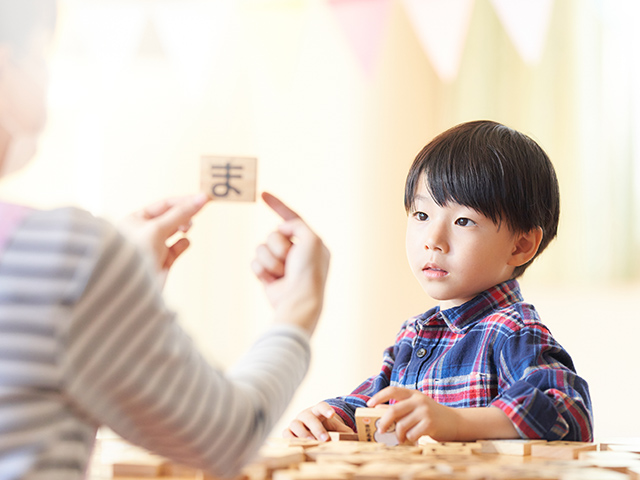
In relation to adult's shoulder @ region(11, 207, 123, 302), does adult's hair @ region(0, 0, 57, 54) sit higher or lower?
higher

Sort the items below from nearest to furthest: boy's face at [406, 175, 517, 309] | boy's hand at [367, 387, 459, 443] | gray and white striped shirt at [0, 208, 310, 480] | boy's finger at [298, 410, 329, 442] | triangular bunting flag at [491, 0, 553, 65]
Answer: gray and white striped shirt at [0, 208, 310, 480] < boy's hand at [367, 387, 459, 443] < boy's finger at [298, 410, 329, 442] < boy's face at [406, 175, 517, 309] < triangular bunting flag at [491, 0, 553, 65]

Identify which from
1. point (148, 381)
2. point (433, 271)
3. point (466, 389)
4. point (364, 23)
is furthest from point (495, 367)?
point (364, 23)

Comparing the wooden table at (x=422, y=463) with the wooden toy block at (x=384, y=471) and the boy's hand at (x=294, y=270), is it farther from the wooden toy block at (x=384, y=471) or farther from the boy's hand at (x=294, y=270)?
the boy's hand at (x=294, y=270)

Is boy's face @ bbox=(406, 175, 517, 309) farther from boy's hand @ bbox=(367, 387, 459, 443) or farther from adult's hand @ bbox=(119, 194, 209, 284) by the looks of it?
adult's hand @ bbox=(119, 194, 209, 284)

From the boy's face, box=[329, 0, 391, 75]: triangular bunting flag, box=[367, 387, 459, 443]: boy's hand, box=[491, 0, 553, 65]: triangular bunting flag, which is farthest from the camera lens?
box=[329, 0, 391, 75]: triangular bunting flag

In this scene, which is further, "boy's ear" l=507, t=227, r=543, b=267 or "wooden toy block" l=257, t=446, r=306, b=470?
"boy's ear" l=507, t=227, r=543, b=267

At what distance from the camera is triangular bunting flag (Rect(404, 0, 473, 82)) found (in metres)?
2.51

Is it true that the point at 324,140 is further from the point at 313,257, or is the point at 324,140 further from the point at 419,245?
the point at 313,257

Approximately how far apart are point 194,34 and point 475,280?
1914mm

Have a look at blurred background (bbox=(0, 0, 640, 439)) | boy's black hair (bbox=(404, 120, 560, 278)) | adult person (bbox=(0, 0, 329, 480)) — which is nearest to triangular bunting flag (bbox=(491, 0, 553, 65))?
blurred background (bbox=(0, 0, 640, 439))

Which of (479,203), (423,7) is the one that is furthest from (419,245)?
(423,7)

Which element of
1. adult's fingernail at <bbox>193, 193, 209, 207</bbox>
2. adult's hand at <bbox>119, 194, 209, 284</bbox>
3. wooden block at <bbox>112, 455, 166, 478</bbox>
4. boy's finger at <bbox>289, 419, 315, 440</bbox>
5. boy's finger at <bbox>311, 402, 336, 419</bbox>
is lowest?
boy's finger at <bbox>289, 419, 315, 440</bbox>

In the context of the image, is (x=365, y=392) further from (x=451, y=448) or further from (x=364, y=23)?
(x=364, y=23)

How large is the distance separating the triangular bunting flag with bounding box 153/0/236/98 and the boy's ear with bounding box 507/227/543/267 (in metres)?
1.84
